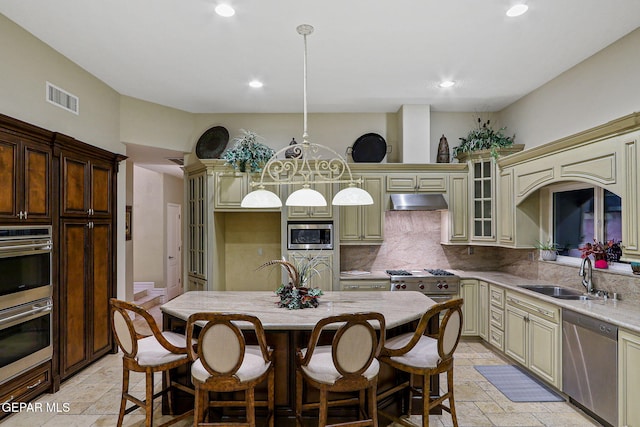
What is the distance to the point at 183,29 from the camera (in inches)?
115

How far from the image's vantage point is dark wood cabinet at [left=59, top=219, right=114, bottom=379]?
10.9 ft

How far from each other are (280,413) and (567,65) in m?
4.20

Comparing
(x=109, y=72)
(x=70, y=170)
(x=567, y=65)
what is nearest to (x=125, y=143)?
(x=109, y=72)

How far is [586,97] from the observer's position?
3488 millimetres

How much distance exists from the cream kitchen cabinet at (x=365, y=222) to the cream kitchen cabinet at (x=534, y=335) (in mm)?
1683

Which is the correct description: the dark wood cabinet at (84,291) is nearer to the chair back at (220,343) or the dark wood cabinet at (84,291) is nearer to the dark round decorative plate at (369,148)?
the chair back at (220,343)

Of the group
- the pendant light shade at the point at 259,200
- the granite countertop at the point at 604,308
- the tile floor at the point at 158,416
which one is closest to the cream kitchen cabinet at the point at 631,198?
the granite countertop at the point at 604,308

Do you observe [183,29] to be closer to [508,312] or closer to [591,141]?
[591,141]

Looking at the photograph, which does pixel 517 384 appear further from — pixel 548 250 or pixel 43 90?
pixel 43 90

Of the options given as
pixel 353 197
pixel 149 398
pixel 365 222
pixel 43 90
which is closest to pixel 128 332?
pixel 149 398

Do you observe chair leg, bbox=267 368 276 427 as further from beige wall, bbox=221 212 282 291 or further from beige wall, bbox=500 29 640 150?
beige wall, bbox=500 29 640 150

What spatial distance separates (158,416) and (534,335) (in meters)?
3.42

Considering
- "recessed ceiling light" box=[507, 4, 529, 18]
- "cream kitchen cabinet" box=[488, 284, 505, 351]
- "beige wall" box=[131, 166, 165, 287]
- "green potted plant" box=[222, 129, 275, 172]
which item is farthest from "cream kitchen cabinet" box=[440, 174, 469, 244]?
"beige wall" box=[131, 166, 165, 287]

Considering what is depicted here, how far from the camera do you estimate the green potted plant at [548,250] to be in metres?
3.95
